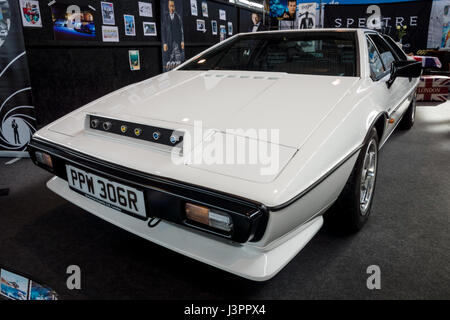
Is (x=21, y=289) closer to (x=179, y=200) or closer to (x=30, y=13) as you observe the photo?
(x=179, y=200)

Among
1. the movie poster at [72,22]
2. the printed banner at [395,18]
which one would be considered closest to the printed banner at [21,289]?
the movie poster at [72,22]

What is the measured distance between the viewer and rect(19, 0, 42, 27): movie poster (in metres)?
3.00

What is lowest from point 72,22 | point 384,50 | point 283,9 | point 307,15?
point 384,50

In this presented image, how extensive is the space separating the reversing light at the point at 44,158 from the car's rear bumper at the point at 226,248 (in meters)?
0.35

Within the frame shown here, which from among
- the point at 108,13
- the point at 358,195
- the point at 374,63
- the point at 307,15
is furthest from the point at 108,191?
the point at 307,15

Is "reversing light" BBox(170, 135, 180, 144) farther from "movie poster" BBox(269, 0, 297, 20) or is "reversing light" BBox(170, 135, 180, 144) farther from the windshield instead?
"movie poster" BBox(269, 0, 297, 20)

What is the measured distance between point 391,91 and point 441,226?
0.80m

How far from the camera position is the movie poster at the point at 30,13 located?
300cm

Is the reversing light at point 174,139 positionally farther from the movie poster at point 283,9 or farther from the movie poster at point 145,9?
the movie poster at point 283,9

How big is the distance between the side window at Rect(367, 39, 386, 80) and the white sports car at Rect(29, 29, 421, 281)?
0.08ft

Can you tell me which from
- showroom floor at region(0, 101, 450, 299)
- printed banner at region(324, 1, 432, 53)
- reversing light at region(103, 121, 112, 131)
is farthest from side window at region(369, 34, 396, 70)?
printed banner at region(324, 1, 432, 53)

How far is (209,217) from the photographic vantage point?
0.99 m

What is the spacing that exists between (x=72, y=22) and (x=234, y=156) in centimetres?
341

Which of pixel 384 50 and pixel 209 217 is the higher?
pixel 384 50
